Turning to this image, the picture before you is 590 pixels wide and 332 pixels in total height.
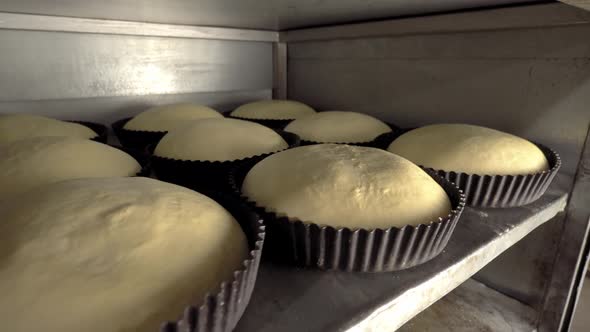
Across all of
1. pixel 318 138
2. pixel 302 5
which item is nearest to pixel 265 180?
pixel 318 138

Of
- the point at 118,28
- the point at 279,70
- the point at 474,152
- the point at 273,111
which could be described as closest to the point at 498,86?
the point at 474,152

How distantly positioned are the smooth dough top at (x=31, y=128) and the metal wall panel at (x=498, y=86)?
1.12 metres

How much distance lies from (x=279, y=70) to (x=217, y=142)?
1.00 metres

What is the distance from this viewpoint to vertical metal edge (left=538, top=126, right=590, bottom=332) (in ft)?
3.45

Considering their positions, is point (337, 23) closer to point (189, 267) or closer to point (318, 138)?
point (318, 138)

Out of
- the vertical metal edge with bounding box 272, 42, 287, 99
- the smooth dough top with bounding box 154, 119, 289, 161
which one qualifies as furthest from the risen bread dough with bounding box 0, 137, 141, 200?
the vertical metal edge with bounding box 272, 42, 287, 99

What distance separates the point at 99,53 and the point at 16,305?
3.95 ft

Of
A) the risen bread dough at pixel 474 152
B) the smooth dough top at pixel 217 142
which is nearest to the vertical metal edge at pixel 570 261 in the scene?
the risen bread dough at pixel 474 152

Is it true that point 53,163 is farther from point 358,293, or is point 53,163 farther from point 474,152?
point 474,152

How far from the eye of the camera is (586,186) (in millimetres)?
1039

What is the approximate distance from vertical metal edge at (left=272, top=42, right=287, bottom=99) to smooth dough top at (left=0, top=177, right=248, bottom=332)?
1.44 meters

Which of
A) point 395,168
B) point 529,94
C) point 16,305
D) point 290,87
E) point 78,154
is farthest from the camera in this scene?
point 290,87

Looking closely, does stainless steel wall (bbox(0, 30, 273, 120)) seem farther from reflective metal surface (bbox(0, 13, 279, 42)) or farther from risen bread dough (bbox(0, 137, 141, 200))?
risen bread dough (bbox(0, 137, 141, 200))

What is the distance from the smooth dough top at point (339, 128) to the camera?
134 cm
